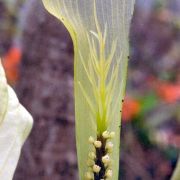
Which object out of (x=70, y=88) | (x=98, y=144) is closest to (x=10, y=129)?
(x=98, y=144)

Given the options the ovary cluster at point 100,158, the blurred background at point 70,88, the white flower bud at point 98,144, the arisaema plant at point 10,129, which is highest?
the arisaema plant at point 10,129

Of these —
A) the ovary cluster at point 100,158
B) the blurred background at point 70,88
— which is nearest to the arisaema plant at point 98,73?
the ovary cluster at point 100,158

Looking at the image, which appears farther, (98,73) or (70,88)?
(70,88)

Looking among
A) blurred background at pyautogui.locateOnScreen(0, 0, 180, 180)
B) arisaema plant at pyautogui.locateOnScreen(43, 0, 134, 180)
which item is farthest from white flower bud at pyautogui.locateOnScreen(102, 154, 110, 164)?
blurred background at pyautogui.locateOnScreen(0, 0, 180, 180)

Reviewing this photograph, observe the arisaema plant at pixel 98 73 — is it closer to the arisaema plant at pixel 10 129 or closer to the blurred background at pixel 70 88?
the arisaema plant at pixel 10 129

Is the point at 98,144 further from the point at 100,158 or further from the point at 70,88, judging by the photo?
the point at 70,88

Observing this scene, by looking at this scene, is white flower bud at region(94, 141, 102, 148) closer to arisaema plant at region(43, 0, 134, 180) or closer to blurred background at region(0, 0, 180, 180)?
arisaema plant at region(43, 0, 134, 180)
